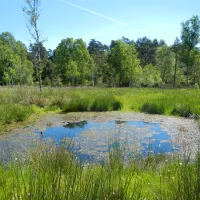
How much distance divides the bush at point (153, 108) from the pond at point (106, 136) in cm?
199

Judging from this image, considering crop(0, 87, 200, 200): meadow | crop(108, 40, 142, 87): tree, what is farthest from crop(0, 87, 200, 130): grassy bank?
crop(108, 40, 142, 87): tree

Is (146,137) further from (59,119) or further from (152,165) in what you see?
(59,119)

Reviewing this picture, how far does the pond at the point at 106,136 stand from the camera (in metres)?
4.76

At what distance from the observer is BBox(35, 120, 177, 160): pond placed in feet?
15.6

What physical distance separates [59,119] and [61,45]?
31672mm

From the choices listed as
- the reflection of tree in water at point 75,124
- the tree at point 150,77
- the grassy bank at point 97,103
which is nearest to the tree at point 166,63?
the tree at point 150,77

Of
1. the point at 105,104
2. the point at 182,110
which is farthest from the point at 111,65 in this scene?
the point at 182,110

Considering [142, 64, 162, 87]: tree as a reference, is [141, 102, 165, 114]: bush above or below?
below

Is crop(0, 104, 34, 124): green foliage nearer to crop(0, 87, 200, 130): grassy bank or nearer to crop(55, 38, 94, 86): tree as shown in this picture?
crop(0, 87, 200, 130): grassy bank

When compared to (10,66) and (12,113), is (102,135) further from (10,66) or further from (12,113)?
(10,66)

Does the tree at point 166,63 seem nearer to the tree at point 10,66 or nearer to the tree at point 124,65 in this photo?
the tree at point 124,65

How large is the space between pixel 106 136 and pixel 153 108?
14.8 ft

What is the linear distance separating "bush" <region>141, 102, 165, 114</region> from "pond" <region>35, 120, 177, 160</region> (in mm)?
1989

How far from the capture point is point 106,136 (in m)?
6.07
